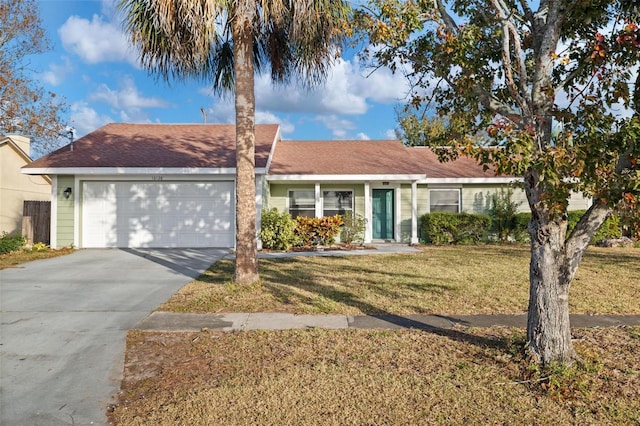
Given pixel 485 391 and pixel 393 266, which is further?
pixel 393 266

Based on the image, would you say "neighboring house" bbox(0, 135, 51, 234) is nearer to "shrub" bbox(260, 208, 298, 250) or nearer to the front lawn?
"shrub" bbox(260, 208, 298, 250)

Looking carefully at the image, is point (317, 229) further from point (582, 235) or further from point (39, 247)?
point (582, 235)

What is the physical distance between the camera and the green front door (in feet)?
56.6

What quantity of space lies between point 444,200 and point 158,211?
10.8 m

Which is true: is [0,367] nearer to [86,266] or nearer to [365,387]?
[365,387]

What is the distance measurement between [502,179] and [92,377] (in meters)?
16.4

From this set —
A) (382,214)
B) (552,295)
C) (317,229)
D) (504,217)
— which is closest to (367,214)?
(382,214)

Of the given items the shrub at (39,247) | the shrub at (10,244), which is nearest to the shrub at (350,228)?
the shrub at (39,247)

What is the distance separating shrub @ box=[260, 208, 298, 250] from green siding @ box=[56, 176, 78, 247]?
6.53 meters

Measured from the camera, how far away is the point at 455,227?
16531 millimetres

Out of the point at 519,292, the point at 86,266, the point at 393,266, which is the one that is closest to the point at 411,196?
the point at 393,266

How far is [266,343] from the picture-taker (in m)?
5.23

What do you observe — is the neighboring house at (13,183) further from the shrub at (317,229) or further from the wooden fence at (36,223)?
the shrub at (317,229)

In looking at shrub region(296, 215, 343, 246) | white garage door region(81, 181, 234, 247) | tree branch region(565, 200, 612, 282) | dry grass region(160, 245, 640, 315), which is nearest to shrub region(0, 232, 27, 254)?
white garage door region(81, 181, 234, 247)
